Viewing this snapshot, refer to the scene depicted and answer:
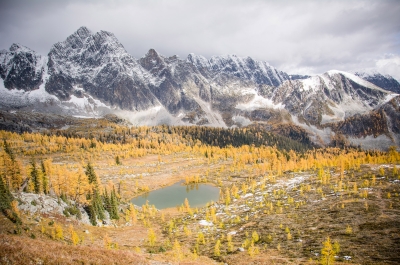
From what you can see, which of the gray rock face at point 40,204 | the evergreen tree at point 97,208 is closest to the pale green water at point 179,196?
the evergreen tree at point 97,208

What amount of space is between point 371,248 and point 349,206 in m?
20.0

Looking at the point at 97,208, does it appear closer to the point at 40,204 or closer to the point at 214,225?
the point at 40,204

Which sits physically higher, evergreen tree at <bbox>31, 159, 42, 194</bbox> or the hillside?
evergreen tree at <bbox>31, 159, 42, 194</bbox>

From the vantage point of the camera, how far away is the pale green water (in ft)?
310

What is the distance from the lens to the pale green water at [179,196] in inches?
3723

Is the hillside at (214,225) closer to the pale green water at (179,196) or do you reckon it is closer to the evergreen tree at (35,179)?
the evergreen tree at (35,179)

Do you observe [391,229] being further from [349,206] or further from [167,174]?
[167,174]

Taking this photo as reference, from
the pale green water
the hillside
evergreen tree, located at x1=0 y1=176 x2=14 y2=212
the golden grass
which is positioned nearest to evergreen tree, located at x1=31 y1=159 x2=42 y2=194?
the hillside

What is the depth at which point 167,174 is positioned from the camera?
477ft

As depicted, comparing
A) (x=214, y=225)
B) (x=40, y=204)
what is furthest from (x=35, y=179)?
(x=214, y=225)

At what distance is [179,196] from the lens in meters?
107

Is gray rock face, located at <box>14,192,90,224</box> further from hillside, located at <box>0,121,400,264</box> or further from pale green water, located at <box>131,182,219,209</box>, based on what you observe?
pale green water, located at <box>131,182,219,209</box>

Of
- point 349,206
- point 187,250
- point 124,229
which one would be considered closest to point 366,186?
point 349,206

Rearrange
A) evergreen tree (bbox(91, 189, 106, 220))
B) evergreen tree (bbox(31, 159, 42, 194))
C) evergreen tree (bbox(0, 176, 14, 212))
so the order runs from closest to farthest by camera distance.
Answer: evergreen tree (bbox(0, 176, 14, 212)), evergreen tree (bbox(91, 189, 106, 220)), evergreen tree (bbox(31, 159, 42, 194))
